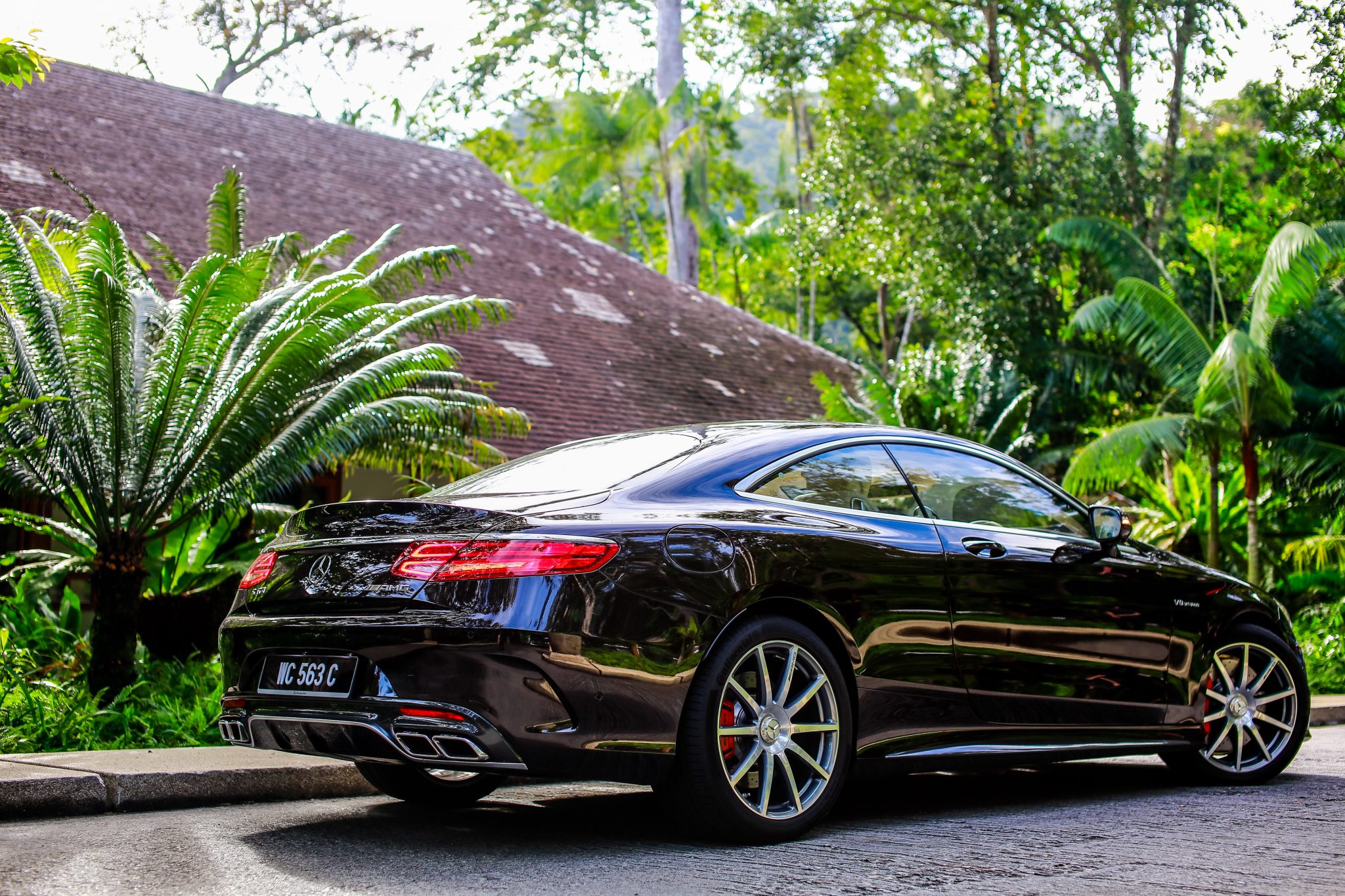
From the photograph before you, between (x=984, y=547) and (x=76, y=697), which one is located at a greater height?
(x=984, y=547)

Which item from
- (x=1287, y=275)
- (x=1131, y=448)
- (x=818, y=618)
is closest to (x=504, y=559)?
(x=818, y=618)

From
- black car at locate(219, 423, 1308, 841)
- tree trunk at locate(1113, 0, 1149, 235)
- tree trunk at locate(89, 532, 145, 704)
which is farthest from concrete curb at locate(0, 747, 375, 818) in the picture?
tree trunk at locate(1113, 0, 1149, 235)

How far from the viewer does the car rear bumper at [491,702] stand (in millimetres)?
3961

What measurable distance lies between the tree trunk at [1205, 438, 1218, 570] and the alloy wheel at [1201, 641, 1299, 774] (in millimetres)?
9630

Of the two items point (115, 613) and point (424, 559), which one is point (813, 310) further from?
point (424, 559)

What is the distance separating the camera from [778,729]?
14.6 ft

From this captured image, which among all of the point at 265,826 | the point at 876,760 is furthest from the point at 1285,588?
the point at 265,826

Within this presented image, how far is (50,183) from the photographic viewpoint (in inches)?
567

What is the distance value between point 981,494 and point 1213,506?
36.6 feet

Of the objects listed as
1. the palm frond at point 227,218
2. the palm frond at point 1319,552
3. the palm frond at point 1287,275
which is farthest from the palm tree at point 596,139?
the palm frond at point 227,218

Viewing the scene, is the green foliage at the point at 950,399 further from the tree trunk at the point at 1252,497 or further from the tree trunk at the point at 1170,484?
the tree trunk at the point at 1252,497

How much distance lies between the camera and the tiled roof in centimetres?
1508

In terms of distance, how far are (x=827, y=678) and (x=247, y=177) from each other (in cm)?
1465

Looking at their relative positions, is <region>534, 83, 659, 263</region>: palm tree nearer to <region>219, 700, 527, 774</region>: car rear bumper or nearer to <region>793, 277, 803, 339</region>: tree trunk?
<region>793, 277, 803, 339</region>: tree trunk
